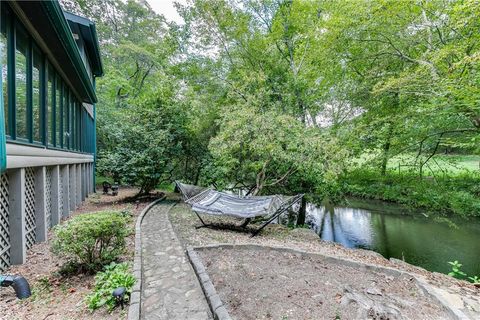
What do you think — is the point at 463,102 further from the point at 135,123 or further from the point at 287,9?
the point at 135,123

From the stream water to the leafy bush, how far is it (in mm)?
7508

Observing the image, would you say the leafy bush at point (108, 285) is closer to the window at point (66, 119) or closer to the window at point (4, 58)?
the window at point (4, 58)

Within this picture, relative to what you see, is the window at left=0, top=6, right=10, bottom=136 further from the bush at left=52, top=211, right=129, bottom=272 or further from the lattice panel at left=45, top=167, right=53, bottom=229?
the lattice panel at left=45, top=167, right=53, bottom=229

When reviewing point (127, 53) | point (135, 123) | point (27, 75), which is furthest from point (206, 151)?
point (127, 53)

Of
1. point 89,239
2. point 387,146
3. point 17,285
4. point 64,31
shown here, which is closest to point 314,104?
point 387,146

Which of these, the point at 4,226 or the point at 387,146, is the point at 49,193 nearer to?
the point at 4,226

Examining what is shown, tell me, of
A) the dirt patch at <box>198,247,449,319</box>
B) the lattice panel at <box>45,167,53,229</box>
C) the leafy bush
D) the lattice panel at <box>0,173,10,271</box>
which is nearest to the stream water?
the dirt patch at <box>198,247,449,319</box>

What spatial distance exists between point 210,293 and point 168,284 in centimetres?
67

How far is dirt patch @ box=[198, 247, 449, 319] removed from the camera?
114 inches

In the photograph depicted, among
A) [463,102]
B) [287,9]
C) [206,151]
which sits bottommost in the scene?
[206,151]

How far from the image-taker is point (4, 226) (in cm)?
360

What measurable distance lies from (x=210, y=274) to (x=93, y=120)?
1110 centimetres

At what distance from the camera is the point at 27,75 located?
4266mm

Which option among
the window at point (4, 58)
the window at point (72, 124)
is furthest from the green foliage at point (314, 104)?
the window at point (4, 58)
